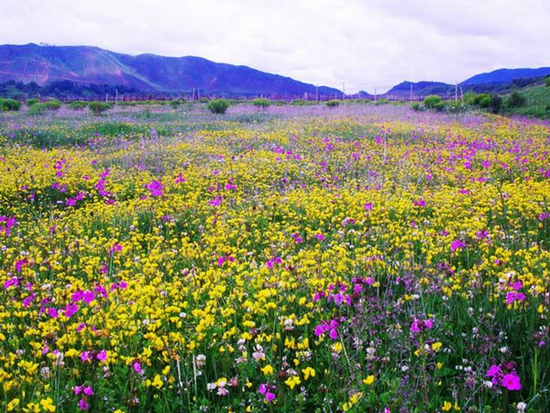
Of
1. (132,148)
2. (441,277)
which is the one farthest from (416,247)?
(132,148)

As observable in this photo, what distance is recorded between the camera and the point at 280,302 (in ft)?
11.5

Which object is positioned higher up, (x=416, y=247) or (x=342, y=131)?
(x=342, y=131)

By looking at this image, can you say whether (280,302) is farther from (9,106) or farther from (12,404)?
(9,106)

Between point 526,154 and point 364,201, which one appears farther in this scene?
point 526,154

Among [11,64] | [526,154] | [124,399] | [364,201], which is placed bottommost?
[124,399]

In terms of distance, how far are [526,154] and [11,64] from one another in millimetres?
196820

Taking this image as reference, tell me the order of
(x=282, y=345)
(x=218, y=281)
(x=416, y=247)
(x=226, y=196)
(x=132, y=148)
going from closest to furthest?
(x=282, y=345)
(x=218, y=281)
(x=416, y=247)
(x=226, y=196)
(x=132, y=148)

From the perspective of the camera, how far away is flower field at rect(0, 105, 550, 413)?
2.55 meters

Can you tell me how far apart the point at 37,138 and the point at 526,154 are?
46.4 ft

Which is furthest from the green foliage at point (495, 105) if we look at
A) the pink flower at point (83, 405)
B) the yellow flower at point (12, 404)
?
the yellow flower at point (12, 404)

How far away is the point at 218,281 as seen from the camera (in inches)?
151

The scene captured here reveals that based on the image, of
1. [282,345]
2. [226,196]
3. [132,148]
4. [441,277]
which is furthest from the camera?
[132,148]

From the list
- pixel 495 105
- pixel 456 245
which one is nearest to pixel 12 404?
pixel 456 245

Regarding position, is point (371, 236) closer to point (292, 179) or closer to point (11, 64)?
point (292, 179)
